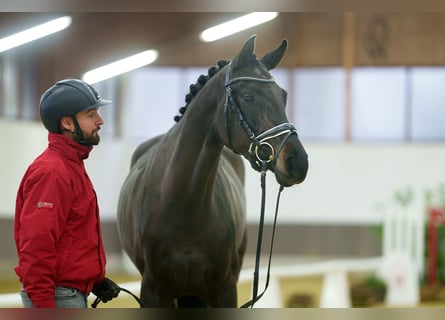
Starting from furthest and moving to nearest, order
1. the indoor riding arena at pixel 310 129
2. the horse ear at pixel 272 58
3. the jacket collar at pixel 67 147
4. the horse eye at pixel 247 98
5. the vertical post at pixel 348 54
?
1. the vertical post at pixel 348 54
2. the indoor riding arena at pixel 310 129
3. the horse ear at pixel 272 58
4. the horse eye at pixel 247 98
5. the jacket collar at pixel 67 147

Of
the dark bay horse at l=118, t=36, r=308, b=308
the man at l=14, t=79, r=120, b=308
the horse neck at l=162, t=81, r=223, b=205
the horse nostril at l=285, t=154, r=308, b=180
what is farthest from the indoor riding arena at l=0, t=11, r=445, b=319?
the man at l=14, t=79, r=120, b=308

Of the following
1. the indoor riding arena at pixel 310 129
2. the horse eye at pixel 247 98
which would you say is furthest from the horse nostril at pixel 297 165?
the indoor riding arena at pixel 310 129

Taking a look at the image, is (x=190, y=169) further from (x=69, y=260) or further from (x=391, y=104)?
(x=391, y=104)

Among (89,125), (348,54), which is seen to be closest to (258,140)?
(89,125)

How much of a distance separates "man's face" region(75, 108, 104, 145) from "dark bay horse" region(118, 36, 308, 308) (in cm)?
48

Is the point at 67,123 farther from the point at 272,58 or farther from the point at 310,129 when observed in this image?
the point at 310,129

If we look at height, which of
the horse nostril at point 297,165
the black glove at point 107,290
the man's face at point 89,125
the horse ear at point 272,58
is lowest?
the black glove at point 107,290

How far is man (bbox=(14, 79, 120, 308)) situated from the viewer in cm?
194

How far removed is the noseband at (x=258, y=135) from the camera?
2.35m

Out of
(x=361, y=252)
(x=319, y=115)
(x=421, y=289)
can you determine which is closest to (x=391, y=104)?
(x=319, y=115)

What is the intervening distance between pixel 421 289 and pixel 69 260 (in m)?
6.08

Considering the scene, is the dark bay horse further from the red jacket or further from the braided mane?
the red jacket

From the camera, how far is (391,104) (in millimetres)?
9352

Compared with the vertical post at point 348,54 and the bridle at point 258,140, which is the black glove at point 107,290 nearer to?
the bridle at point 258,140
